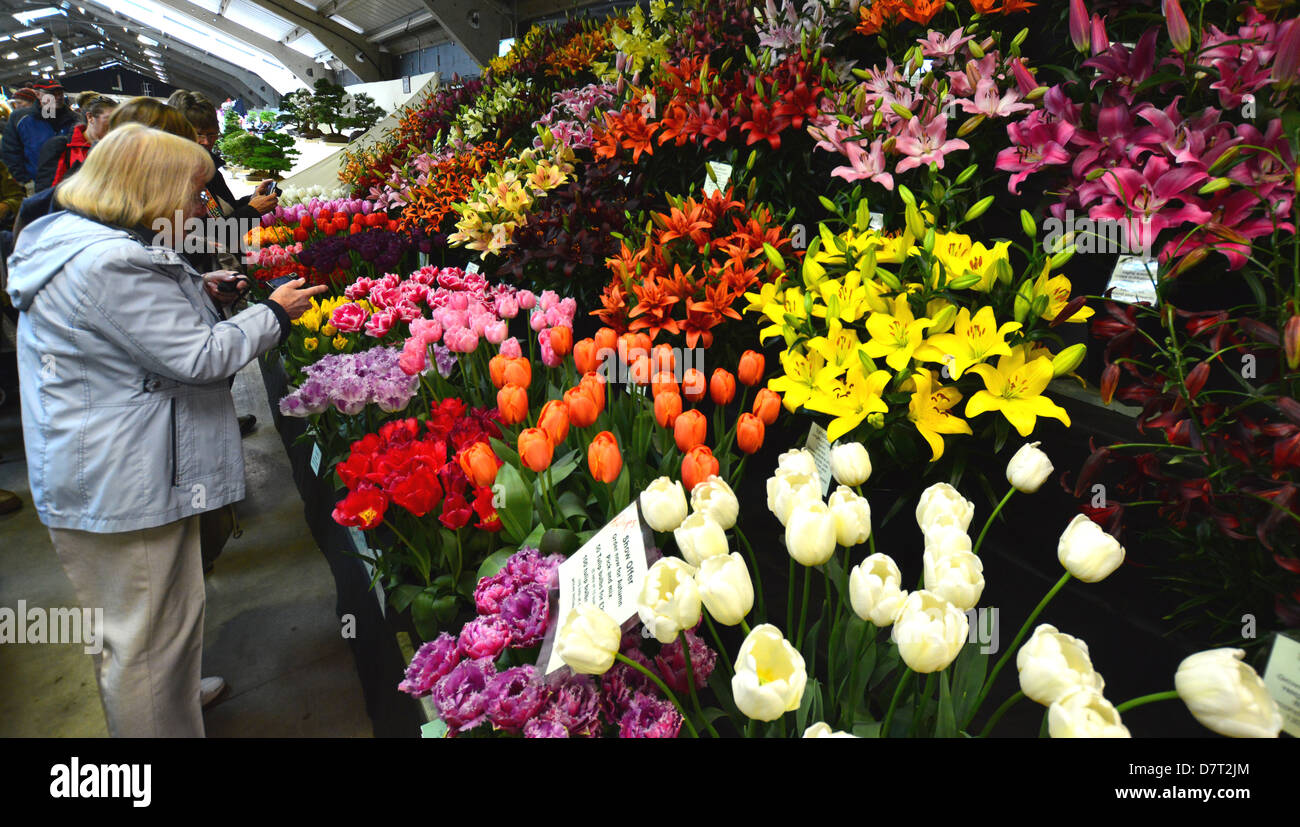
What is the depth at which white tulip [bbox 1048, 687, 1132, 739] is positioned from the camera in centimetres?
43

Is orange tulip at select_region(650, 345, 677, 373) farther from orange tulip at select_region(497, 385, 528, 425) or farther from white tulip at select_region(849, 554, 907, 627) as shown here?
white tulip at select_region(849, 554, 907, 627)

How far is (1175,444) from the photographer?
0.75 meters

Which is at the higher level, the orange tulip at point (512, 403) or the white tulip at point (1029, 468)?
the white tulip at point (1029, 468)

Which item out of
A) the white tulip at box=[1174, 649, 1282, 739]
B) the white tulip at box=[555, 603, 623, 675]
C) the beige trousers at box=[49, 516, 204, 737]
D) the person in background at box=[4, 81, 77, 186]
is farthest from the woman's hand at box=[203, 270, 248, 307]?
the person in background at box=[4, 81, 77, 186]

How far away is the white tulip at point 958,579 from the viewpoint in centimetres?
54

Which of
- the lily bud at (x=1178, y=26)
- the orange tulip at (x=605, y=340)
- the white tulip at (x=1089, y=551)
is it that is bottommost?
the white tulip at (x=1089, y=551)

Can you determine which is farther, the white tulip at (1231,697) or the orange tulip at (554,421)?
the orange tulip at (554,421)

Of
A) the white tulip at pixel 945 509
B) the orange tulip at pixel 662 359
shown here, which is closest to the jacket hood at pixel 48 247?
the orange tulip at pixel 662 359

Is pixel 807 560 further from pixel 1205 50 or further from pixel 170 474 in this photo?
pixel 170 474

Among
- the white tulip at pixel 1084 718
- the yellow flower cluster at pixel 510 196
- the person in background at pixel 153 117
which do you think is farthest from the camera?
the yellow flower cluster at pixel 510 196

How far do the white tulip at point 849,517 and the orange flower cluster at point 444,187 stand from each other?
2317 mm

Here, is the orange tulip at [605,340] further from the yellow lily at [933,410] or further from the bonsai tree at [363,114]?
the bonsai tree at [363,114]
